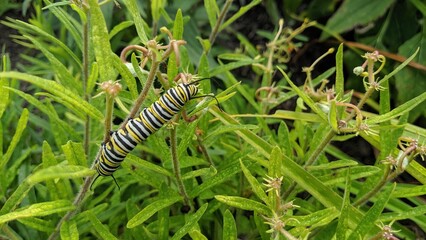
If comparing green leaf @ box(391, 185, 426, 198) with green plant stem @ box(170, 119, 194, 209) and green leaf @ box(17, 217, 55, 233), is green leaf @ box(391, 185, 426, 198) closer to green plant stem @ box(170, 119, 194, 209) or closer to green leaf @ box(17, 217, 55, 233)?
green plant stem @ box(170, 119, 194, 209)

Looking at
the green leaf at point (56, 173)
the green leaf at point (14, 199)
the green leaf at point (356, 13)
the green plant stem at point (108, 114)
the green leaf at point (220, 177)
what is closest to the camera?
the green leaf at point (56, 173)

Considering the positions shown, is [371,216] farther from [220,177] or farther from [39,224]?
[39,224]

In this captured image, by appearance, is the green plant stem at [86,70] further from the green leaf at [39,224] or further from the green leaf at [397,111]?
the green leaf at [397,111]

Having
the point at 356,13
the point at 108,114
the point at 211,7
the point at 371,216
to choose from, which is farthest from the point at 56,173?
the point at 356,13

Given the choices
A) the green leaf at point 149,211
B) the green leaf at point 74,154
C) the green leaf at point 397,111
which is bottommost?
the green leaf at point 397,111

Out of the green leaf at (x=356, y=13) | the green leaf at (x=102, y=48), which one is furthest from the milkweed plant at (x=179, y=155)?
the green leaf at (x=356, y=13)

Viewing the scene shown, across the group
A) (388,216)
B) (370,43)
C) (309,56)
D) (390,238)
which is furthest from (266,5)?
(390,238)
